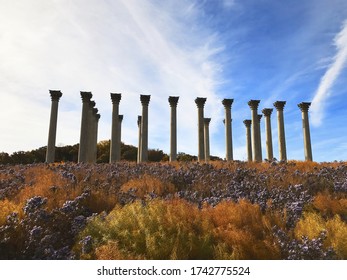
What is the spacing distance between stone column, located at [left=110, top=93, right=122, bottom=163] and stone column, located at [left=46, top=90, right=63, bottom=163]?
198 inches

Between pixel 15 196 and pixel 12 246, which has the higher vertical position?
pixel 15 196

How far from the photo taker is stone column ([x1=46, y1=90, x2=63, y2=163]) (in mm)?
31000

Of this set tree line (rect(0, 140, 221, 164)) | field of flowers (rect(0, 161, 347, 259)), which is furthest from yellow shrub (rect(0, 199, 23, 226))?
tree line (rect(0, 140, 221, 164))

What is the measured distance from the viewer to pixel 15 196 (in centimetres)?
925

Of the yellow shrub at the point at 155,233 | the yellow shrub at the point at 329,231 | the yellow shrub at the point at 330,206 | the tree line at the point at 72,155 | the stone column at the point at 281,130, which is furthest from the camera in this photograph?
the tree line at the point at 72,155

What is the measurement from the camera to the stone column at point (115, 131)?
32.4 meters

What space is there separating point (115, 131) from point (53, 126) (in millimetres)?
5601

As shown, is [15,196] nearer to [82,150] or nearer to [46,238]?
[46,238]

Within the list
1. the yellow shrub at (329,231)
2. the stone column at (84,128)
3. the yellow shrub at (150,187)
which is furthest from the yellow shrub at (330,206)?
the stone column at (84,128)

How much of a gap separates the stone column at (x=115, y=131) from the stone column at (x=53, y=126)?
5024mm

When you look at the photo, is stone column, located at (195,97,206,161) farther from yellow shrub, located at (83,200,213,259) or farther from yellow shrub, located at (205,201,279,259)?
yellow shrub, located at (83,200,213,259)

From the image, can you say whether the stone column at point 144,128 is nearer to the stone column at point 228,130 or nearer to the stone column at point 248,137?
the stone column at point 228,130

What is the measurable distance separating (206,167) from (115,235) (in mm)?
8473
